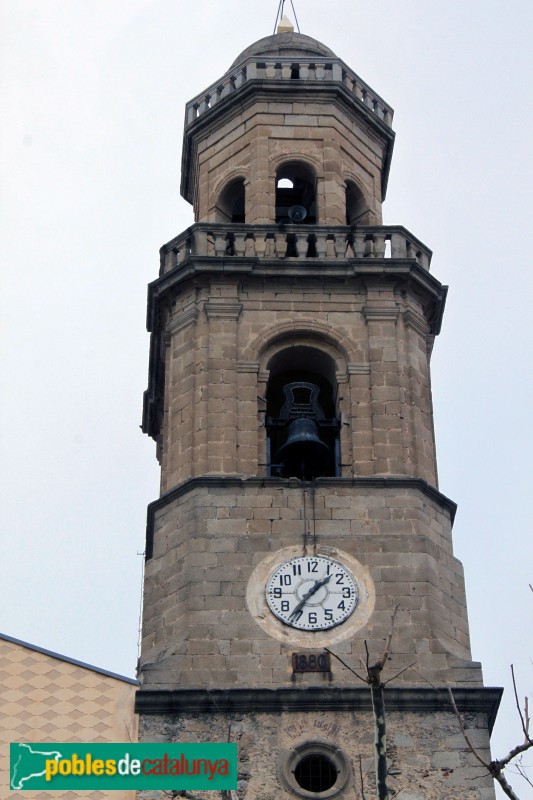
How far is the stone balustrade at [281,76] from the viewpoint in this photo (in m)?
35.3

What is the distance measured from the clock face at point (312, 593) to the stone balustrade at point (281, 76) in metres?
11.1

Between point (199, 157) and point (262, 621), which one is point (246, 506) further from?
point (199, 157)

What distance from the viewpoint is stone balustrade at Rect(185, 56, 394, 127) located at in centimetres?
3528

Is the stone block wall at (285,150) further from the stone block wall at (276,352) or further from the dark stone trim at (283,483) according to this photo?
the dark stone trim at (283,483)

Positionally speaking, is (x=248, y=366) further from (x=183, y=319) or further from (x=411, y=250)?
(x=411, y=250)

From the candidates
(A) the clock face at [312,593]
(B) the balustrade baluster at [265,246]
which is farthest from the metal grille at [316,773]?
(B) the balustrade baluster at [265,246]

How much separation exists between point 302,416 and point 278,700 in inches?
224

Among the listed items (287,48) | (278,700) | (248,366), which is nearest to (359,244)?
(248,366)

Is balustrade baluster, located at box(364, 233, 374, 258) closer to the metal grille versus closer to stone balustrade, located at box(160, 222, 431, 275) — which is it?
stone balustrade, located at box(160, 222, 431, 275)

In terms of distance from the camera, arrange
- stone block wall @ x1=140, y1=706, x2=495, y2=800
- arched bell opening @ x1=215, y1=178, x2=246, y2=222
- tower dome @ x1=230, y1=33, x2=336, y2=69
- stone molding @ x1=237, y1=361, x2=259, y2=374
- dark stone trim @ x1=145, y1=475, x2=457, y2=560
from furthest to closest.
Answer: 1. tower dome @ x1=230, y1=33, x2=336, y2=69
2. arched bell opening @ x1=215, y1=178, x2=246, y2=222
3. stone molding @ x1=237, y1=361, x2=259, y2=374
4. dark stone trim @ x1=145, y1=475, x2=457, y2=560
5. stone block wall @ x1=140, y1=706, x2=495, y2=800

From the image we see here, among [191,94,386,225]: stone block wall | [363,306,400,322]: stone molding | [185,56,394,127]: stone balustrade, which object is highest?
[185,56,394,127]: stone balustrade

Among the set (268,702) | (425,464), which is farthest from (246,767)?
(425,464)
